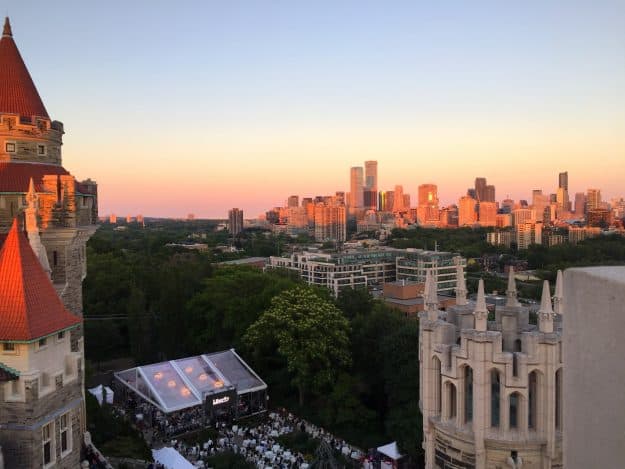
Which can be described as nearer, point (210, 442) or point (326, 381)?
point (210, 442)

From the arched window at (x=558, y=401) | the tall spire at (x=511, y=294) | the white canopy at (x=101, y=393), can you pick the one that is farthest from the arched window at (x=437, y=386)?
the white canopy at (x=101, y=393)

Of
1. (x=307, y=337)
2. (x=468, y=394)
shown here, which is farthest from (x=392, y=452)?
(x=468, y=394)

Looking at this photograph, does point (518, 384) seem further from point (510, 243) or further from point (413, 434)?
point (510, 243)

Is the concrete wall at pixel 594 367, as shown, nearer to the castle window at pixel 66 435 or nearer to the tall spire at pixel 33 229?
the castle window at pixel 66 435

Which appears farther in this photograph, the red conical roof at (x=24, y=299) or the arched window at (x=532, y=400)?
the red conical roof at (x=24, y=299)

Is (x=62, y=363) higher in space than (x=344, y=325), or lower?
higher

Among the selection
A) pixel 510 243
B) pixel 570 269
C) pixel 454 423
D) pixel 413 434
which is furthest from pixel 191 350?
pixel 510 243

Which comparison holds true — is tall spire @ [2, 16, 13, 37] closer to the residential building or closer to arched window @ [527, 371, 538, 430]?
arched window @ [527, 371, 538, 430]
